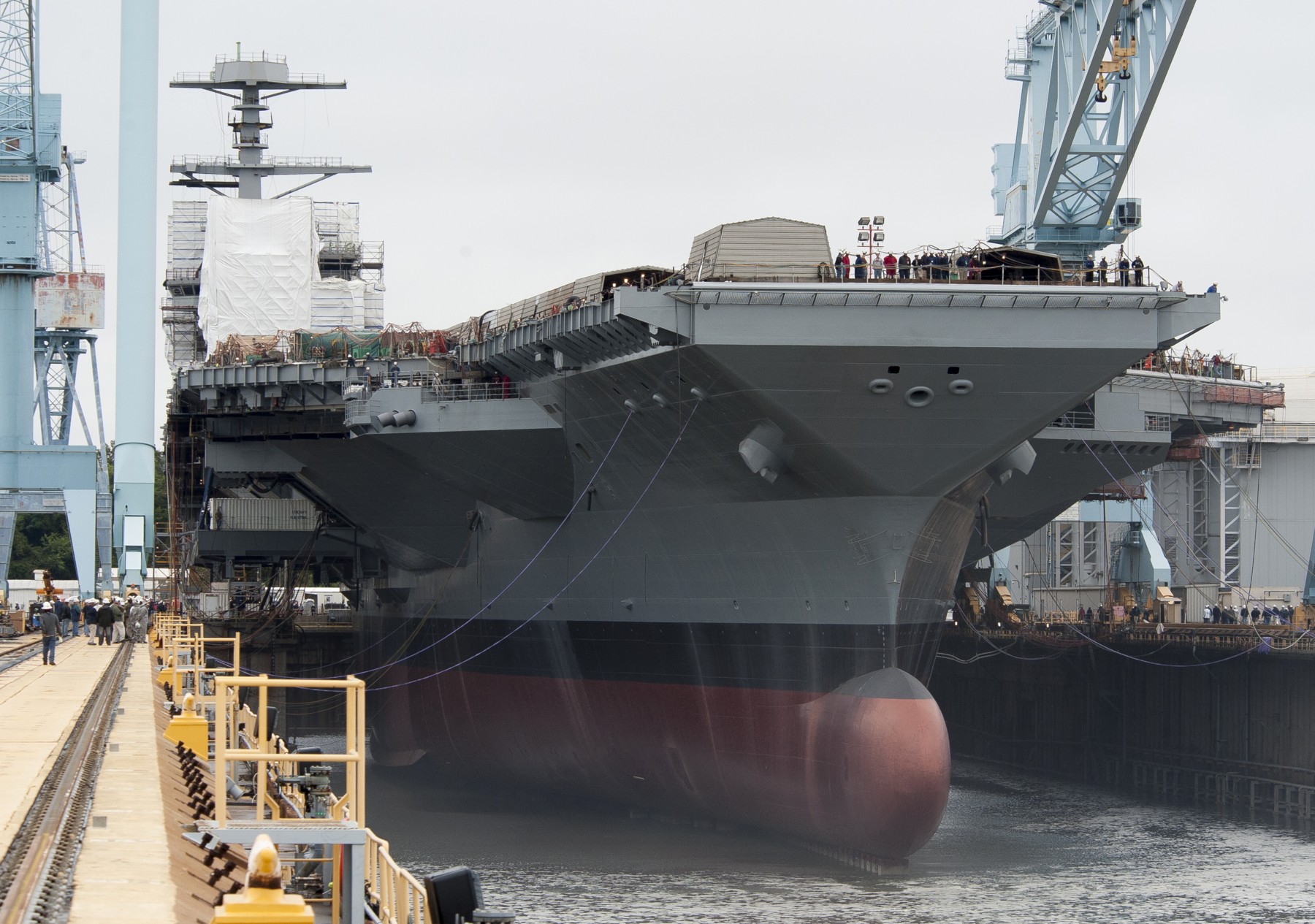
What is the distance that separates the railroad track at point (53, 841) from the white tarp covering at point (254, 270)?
29330 millimetres

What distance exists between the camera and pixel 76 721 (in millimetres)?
14367

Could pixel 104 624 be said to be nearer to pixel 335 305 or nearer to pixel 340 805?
pixel 335 305

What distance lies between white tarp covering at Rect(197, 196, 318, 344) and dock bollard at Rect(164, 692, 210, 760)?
29445 mm

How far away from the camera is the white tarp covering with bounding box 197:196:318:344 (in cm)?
4162

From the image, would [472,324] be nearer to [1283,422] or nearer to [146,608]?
[146,608]

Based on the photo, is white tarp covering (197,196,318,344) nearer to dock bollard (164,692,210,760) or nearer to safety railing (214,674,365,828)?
dock bollard (164,692,210,760)

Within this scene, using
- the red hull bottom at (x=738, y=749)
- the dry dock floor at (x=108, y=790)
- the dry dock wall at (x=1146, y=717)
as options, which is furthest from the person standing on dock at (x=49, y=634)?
the dry dock wall at (x=1146, y=717)

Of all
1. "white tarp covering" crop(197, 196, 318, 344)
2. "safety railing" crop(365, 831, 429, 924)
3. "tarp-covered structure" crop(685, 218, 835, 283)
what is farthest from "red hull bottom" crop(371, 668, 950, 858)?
"white tarp covering" crop(197, 196, 318, 344)

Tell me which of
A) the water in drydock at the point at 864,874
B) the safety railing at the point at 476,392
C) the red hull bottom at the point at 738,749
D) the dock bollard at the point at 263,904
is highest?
the safety railing at the point at 476,392

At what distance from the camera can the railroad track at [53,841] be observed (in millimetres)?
6723

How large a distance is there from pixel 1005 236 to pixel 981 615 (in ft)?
35.7

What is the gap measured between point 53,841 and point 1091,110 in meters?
30.5

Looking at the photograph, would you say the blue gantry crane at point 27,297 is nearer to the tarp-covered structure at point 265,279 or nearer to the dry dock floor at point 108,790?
the tarp-covered structure at point 265,279

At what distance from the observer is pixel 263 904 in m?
4.58
